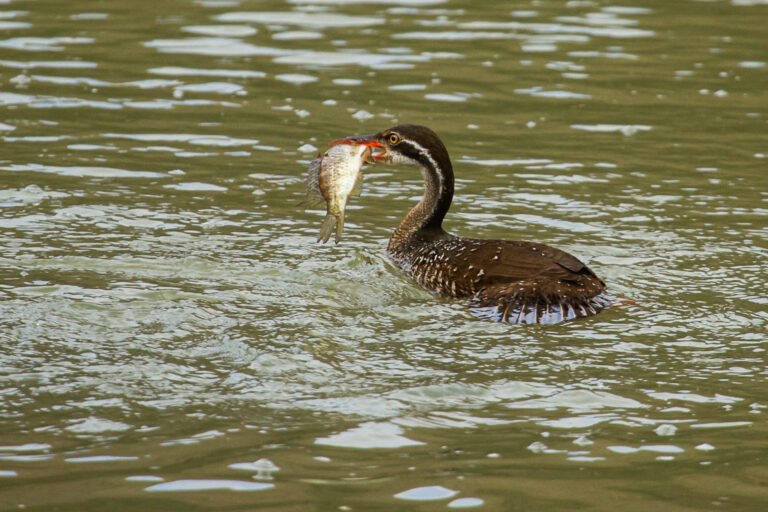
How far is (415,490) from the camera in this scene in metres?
6.20

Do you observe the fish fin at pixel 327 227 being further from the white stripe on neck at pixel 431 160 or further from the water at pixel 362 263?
the white stripe on neck at pixel 431 160

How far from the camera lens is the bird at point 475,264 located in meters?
8.82

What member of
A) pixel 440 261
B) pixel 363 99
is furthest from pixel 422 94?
pixel 440 261

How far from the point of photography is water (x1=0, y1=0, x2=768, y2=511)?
21.3ft

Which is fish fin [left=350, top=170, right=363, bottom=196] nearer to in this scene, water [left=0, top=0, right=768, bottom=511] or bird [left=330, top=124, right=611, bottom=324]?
bird [left=330, top=124, right=611, bottom=324]

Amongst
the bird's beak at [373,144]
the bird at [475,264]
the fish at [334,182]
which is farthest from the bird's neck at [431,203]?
the fish at [334,182]

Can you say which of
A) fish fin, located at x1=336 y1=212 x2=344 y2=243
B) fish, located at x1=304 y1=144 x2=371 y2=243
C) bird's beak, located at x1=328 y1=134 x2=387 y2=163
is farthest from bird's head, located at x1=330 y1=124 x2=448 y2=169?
fish fin, located at x1=336 y1=212 x2=344 y2=243

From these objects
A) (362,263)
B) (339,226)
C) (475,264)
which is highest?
(339,226)

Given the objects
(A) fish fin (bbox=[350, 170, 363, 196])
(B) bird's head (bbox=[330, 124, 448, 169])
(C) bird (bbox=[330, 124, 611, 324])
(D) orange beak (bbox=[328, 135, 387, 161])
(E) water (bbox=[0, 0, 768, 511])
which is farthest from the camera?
(B) bird's head (bbox=[330, 124, 448, 169])

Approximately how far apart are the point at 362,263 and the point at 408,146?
3.53 ft

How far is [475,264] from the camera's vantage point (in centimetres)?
945

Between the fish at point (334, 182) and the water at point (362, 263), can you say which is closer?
the water at point (362, 263)

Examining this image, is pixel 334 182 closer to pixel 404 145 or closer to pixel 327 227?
pixel 327 227

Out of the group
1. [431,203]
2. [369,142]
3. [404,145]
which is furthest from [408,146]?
[431,203]
